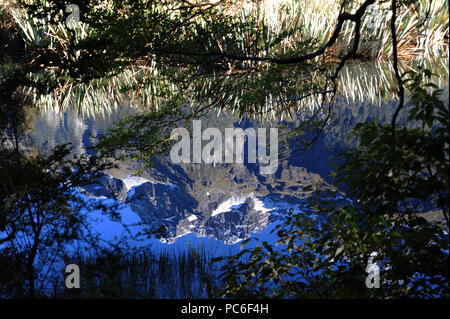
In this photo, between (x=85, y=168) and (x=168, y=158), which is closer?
(x=85, y=168)

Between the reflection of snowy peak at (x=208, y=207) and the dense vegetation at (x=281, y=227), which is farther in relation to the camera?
the reflection of snowy peak at (x=208, y=207)

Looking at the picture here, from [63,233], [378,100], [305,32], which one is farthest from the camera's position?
[378,100]

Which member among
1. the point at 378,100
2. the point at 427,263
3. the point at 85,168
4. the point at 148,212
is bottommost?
the point at 148,212

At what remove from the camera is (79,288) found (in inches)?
91.4

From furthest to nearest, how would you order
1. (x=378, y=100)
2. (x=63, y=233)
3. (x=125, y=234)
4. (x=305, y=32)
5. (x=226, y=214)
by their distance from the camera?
(x=226, y=214), (x=378, y=100), (x=305, y=32), (x=125, y=234), (x=63, y=233)

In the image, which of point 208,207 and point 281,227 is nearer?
point 281,227

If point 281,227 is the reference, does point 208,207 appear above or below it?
below

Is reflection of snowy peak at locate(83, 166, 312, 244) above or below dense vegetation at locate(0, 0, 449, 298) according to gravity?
below

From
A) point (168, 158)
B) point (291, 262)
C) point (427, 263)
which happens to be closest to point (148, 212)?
point (168, 158)

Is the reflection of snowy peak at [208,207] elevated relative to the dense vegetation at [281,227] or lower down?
lower down

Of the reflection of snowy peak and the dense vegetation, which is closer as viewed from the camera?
the dense vegetation

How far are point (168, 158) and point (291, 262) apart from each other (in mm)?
10227
